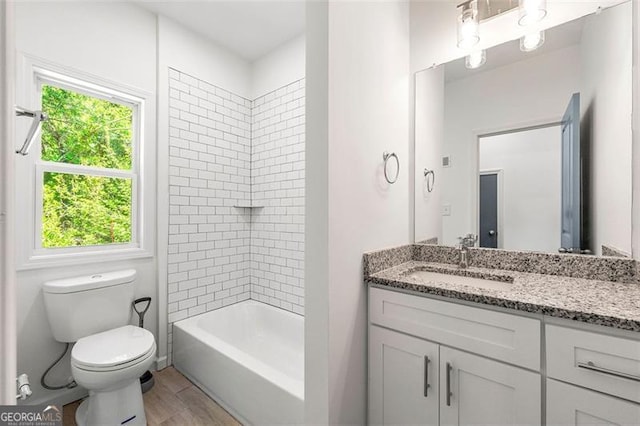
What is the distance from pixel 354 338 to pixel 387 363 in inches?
7.3

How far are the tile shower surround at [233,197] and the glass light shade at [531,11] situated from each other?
5.12ft

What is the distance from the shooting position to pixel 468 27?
1.56 m

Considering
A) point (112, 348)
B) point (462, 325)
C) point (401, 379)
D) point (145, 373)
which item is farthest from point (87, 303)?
point (462, 325)

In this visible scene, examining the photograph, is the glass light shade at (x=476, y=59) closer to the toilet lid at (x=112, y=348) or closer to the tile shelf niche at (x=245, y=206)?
the tile shelf niche at (x=245, y=206)

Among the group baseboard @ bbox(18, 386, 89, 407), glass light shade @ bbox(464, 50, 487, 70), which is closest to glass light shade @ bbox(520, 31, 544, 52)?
glass light shade @ bbox(464, 50, 487, 70)

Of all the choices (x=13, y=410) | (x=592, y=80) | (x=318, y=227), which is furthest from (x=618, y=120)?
(x=13, y=410)

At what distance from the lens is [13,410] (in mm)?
474

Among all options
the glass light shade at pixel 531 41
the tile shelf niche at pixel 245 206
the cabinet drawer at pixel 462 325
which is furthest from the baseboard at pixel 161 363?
the glass light shade at pixel 531 41

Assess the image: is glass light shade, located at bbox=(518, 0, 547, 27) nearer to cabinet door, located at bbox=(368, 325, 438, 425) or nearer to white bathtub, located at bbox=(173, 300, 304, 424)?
cabinet door, located at bbox=(368, 325, 438, 425)

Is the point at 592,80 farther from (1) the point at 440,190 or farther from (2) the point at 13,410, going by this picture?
(2) the point at 13,410

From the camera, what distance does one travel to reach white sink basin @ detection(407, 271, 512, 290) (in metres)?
1.43

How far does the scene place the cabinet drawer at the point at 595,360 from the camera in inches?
33.3

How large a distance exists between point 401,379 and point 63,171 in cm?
240

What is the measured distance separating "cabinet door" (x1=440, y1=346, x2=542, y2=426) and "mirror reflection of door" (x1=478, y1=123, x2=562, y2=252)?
72cm
